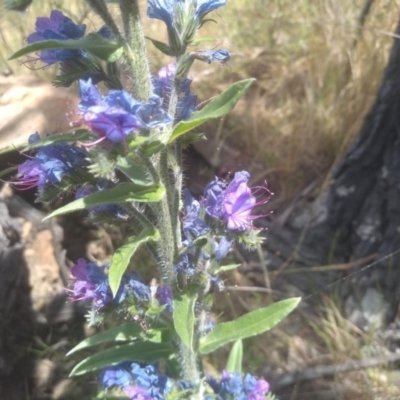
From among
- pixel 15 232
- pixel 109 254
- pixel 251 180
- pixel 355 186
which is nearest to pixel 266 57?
pixel 251 180

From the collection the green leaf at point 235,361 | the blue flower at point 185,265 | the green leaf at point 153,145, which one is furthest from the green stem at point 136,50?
the green leaf at point 235,361

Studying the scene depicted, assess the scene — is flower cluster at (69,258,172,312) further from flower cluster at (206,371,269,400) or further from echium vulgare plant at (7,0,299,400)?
flower cluster at (206,371,269,400)

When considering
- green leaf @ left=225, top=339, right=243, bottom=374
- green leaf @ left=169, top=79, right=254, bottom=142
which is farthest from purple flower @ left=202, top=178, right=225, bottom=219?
green leaf @ left=225, top=339, right=243, bottom=374

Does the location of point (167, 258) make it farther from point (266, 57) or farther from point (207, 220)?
point (266, 57)

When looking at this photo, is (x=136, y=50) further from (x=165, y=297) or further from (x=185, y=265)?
(x=165, y=297)

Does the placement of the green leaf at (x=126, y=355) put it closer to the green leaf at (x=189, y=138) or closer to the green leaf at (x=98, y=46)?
the green leaf at (x=189, y=138)

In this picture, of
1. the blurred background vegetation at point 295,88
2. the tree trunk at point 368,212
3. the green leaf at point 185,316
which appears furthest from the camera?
the blurred background vegetation at point 295,88
